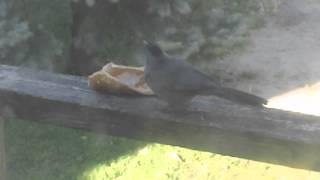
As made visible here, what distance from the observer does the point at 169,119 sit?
1968 mm

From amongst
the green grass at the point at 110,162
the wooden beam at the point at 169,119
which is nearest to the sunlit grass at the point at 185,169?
the green grass at the point at 110,162

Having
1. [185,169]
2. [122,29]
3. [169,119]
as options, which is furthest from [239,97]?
[122,29]

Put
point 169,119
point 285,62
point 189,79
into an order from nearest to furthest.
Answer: point 169,119, point 189,79, point 285,62

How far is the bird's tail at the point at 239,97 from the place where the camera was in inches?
80.0

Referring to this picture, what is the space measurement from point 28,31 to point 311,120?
288 centimetres

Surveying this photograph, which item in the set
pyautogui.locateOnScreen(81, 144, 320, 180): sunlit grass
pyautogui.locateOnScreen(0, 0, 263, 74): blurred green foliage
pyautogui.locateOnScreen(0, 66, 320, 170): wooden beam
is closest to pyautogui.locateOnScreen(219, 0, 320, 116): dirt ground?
pyautogui.locateOnScreen(0, 0, 263, 74): blurred green foliage

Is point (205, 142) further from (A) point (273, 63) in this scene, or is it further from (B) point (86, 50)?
(A) point (273, 63)

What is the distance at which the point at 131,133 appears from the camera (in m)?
1.99

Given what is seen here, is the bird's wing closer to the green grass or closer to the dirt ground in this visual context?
the green grass

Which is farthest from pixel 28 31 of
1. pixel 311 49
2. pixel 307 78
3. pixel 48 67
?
pixel 311 49

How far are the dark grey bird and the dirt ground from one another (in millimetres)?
2532

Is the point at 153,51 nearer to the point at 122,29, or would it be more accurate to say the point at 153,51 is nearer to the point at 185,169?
the point at 185,169

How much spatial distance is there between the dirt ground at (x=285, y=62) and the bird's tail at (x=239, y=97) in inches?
104

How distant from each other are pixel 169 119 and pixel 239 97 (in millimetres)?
230
